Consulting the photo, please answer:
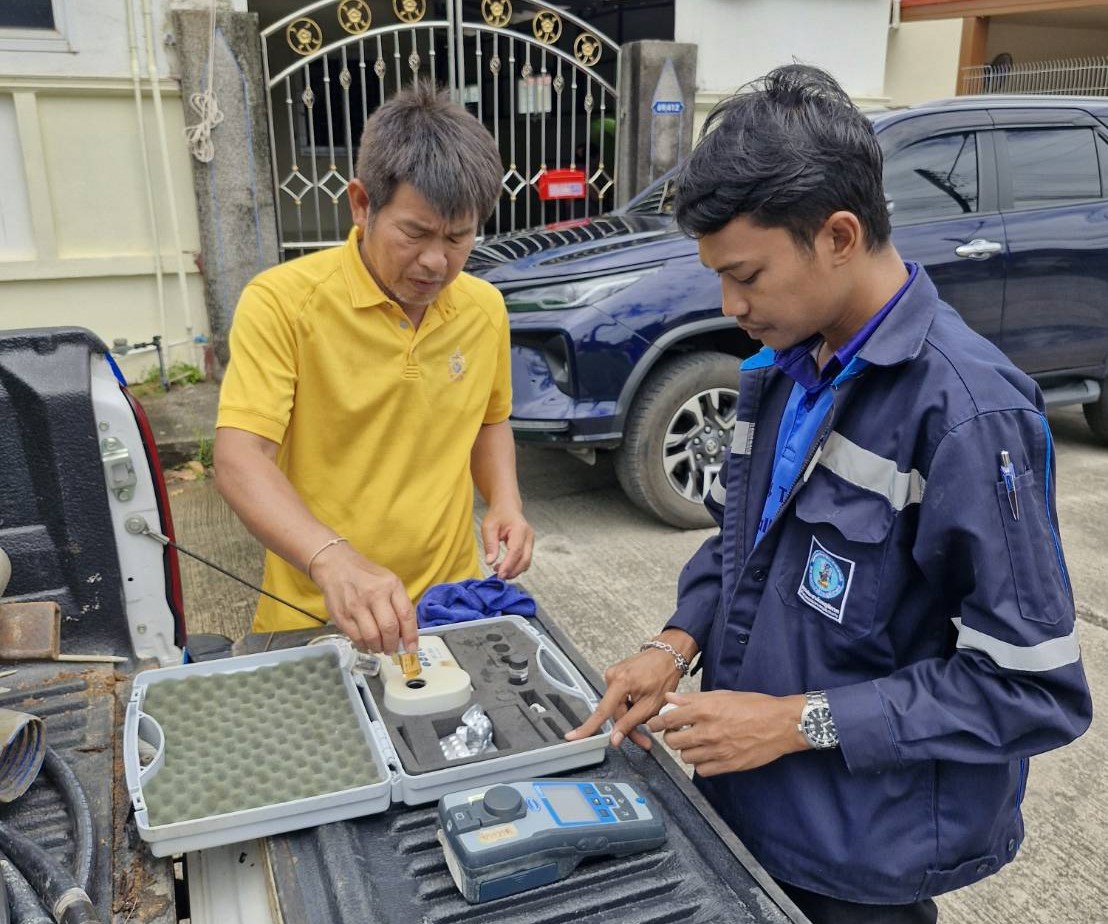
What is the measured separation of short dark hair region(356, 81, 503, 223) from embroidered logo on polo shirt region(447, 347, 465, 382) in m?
0.31

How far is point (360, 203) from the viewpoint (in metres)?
1.92

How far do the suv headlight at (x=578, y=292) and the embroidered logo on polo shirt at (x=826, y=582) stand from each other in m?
3.02

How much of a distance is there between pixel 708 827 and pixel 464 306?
4.11ft

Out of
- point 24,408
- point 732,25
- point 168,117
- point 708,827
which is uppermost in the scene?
point 732,25

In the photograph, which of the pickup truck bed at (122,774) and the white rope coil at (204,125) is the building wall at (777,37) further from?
the pickup truck bed at (122,774)

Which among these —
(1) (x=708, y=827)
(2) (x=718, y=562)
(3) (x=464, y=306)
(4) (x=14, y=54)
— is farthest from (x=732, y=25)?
(1) (x=708, y=827)

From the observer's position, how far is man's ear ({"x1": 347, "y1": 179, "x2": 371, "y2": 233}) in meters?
1.87

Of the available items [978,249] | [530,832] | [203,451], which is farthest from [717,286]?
[530,832]

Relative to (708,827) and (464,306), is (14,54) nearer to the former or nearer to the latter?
(464,306)

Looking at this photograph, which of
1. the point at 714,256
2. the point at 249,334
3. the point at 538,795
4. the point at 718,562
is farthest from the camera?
the point at 249,334

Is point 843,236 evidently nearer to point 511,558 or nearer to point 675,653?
point 675,653

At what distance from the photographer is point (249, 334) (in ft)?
6.18

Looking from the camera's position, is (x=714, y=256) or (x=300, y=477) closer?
(x=714, y=256)

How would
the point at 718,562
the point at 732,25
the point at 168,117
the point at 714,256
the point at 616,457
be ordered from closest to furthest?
the point at 714,256, the point at 718,562, the point at 616,457, the point at 168,117, the point at 732,25
